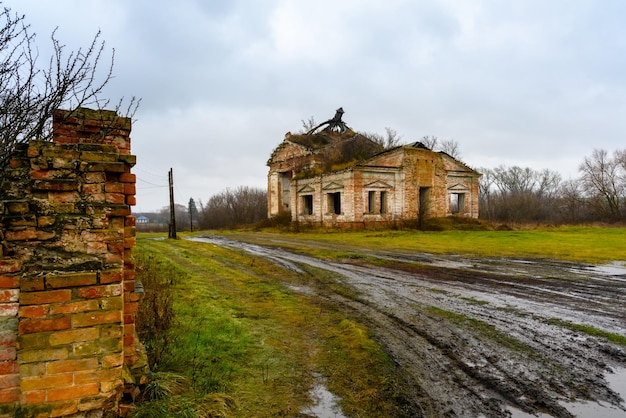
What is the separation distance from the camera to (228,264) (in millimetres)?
A: 12398

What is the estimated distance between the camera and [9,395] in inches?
99.8

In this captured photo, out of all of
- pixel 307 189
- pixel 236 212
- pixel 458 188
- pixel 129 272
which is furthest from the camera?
pixel 236 212

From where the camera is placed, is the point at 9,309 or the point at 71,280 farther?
the point at 71,280

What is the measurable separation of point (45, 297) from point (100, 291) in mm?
329

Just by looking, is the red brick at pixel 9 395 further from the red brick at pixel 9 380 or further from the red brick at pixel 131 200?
the red brick at pixel 131 200

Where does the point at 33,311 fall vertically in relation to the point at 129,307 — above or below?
above

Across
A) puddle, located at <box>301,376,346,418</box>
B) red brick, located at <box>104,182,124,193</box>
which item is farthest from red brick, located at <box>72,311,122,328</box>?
puddle, located at <box>301,376,346,418</box>

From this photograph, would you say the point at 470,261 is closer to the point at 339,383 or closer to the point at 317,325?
the point at 317,325

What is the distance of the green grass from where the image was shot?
11.6 ft

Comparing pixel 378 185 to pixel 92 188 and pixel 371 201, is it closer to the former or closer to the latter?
pixel 371 201

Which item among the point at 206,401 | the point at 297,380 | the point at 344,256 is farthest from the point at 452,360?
the point at 344,256

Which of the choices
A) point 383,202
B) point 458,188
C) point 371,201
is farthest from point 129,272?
point 458,188

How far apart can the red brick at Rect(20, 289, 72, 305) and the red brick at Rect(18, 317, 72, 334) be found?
124mm

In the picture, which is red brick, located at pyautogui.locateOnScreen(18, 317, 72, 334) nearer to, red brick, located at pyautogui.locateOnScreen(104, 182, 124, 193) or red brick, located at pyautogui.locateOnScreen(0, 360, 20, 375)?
red brick, located at pyautogui.locateOnScreen(0, 360, 20, 375)
